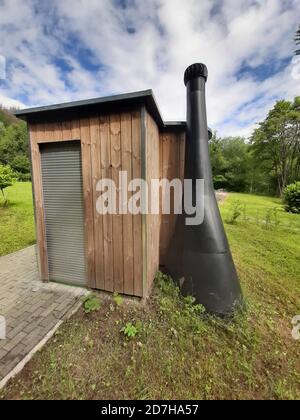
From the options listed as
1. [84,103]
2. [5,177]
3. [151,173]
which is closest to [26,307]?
[151,173]

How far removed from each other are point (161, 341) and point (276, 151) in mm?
27729

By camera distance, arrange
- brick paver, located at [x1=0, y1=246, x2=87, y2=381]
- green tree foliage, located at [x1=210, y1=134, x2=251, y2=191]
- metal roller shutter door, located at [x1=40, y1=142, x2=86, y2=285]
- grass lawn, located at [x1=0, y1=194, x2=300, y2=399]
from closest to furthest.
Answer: grass lawn, located at [x1=0, y1=194, x2=300, y2=399] < brick paver, located at [x1=0, y1=246, x2=87, y2=381] < metal roller shutter door, located at [x1=40, y1=142, x2=86, y2=285] < green tree foliage, located at [x1=210, y1=134, x2=251, y2=191]

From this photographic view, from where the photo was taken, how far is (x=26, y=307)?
100.0 inches

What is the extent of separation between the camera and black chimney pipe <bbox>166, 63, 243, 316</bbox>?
242 centimetres

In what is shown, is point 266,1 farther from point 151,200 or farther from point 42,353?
point 42,353

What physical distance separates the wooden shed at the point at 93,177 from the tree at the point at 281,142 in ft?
78.8

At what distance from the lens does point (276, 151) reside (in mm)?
22750

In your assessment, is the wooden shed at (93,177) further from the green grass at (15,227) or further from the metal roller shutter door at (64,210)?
the green grass at (15,227)

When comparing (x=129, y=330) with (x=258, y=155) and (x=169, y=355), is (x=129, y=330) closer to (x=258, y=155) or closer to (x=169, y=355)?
(x=169, y=355)

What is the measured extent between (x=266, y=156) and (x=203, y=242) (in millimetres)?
27047

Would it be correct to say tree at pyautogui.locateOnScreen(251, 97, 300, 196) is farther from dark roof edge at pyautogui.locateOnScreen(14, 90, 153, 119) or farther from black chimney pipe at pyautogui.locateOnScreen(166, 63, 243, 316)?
dark roof edge at pyautogui.locateOnScreen(14, 90, 153, 119)

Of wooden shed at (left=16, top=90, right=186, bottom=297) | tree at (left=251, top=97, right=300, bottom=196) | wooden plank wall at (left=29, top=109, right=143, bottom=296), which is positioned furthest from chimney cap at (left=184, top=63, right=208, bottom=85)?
tree at (left=251, top=97, right=300, bottom=196)

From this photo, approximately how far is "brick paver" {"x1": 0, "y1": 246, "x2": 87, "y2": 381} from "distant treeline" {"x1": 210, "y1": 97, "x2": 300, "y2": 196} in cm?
2579

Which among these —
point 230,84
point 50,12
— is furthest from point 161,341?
point 230,84
